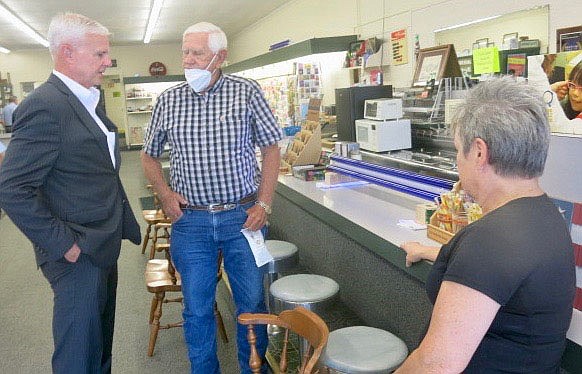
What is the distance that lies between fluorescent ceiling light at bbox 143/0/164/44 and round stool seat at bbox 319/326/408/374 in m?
8.95

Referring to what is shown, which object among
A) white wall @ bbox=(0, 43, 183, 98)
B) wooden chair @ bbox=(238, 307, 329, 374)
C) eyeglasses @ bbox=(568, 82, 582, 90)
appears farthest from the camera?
white wall @ bbox=(0, 43, 183, 98)

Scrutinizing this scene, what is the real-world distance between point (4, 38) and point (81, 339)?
14.8 metres

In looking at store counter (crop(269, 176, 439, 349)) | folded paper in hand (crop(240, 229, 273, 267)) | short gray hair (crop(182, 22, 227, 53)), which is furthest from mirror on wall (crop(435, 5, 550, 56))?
folded paper in hand (crop(240, 229, 273, 267))

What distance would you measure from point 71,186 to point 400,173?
209 centimetres

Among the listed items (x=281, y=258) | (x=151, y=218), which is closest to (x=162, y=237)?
(x=151, y=218)

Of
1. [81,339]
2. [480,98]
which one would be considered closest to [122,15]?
[81,339]

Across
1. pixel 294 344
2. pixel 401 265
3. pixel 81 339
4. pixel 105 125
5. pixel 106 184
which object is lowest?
pixel 294 344

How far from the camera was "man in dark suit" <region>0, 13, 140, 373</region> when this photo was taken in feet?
7.21

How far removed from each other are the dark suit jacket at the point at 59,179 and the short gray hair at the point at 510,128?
1576mm

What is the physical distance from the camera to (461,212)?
2.30 metres

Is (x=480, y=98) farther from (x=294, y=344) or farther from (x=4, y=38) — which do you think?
(x=4, y=38)

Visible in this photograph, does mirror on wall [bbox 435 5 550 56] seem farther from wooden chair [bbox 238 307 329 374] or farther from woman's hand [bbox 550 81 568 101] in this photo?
wooden chair [bbox 238 307 329 374]

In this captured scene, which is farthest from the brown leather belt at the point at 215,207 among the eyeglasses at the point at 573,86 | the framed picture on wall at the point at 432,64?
the framed picture on wall at the point at 432,64

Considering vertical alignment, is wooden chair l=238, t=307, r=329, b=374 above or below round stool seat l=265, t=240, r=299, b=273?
above
